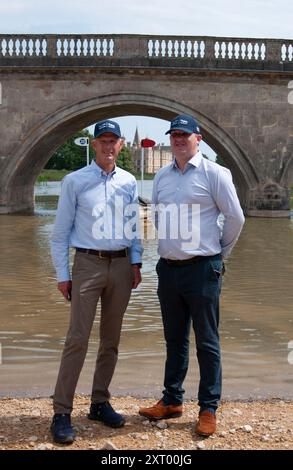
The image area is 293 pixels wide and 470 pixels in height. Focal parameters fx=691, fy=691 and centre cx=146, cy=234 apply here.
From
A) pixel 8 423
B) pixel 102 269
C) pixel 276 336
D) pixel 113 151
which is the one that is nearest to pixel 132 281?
pixel 102 269

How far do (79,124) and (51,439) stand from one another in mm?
19407

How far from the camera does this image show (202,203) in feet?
12.3

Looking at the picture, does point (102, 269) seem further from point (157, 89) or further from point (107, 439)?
point (157, 89)

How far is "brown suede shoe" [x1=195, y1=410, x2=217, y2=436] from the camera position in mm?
3465

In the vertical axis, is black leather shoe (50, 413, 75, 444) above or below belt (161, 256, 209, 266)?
below

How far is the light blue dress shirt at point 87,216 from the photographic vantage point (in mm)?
3707

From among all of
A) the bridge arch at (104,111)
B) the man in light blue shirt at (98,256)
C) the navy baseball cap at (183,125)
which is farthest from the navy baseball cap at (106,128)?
the bridge arch at (104,111)

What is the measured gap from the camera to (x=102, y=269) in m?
3.67

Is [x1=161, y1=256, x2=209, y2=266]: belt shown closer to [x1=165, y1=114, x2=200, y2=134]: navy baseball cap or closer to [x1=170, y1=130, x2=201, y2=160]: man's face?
[x1=170, y1=130, x2=201, y2=160]: man's face

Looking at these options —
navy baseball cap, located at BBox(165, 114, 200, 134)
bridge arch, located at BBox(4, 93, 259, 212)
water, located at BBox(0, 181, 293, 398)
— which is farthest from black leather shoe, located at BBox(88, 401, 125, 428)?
bridge arch, located at BBox(4, 93, 259, 212)

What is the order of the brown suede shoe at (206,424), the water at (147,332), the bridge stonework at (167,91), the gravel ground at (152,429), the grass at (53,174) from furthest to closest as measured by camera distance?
the grass at (53,174), the bridge stonework at (167,91), the water at (147,332), the brown suede shoe at (206,424), the gravel ground at (152,429)

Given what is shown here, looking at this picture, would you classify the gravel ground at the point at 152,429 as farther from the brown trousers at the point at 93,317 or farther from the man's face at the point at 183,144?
the man's face at the point at 183,144

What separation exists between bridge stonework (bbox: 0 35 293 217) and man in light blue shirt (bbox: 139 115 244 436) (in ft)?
54.0

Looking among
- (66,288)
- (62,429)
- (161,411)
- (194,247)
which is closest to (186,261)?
(194,247)
